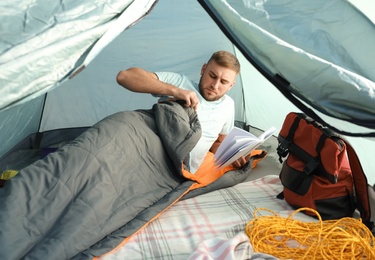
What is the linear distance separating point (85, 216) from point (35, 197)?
0.46ft

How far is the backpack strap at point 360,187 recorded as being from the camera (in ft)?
4.42

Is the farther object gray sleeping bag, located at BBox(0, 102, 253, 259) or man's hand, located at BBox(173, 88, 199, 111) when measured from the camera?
man's hand, located at BBox(173, 88, 199, 111)

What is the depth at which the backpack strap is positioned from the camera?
1.35 metres

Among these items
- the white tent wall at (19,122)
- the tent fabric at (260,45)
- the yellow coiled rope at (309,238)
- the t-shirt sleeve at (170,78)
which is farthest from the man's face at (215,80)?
the white tent wall at (19,122)

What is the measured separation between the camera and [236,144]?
154 centimetres

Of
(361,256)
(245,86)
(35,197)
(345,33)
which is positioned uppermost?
(345,33)

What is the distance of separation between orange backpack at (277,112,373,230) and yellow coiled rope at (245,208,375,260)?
0.26ft

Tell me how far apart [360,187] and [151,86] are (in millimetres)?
882

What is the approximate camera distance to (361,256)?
111cm

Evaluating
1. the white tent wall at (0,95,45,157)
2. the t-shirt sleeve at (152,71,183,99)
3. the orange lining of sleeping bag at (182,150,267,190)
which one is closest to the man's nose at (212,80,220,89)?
the t-shirt sleeve at (152,71,183,99)

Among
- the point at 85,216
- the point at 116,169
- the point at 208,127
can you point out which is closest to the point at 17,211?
the point at 85,216

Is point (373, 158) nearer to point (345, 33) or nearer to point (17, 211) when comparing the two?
point (345, 33)

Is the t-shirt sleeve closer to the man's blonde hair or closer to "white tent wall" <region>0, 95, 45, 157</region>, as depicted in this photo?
the man's blonde hair

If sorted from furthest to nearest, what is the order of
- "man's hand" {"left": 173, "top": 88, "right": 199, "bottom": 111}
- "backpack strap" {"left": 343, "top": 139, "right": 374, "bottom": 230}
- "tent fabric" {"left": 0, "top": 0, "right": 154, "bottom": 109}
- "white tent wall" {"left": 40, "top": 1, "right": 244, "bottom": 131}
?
"white tent wall" {"left": 40, "top": 1, "right": 244, "bottom": 131}
"man's hand" {"left": 173, "top": 88, "right": 199, "bottom": 111}
"backpack strap" {"left": 343, "top": 139, "right": 374, "bottom": 230}
"tent fabric" {"left": 0, "top": 0, "right": 154, "bottom": 109}
